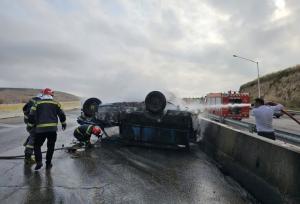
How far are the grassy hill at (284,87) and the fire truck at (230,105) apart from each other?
17674mm

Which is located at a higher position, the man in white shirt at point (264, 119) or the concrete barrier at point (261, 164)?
the man in white shirt at point (264, 119)

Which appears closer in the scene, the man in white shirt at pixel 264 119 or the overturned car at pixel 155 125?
the man in white shirt at pixel 264 119

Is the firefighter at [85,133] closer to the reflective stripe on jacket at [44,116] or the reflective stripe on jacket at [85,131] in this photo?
the reflective stripe on jacket at [85,131]

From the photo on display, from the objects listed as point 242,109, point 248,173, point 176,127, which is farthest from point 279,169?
point 242,109

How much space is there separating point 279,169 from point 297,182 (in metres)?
0.64

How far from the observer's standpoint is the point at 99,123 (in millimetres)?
13219

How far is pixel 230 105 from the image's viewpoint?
93.0 ft

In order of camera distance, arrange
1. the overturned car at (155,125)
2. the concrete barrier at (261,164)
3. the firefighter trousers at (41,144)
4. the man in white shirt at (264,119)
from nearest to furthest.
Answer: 1. the concrete barrier at (261,164)
2. the firefighter trousers at (41,144)
3. the man in white shirt at (264,119)
4. the overturned car at (155,125)

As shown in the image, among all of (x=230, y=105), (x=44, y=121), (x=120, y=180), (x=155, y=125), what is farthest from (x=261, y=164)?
(x=230, y=105)

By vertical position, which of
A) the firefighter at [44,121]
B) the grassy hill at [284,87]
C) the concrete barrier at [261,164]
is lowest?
the concrete barrier at [261,164]

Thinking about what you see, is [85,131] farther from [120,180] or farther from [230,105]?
[230,105]

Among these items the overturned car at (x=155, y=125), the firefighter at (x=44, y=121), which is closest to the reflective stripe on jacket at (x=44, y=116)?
the firefighter at (x=44, y=121)

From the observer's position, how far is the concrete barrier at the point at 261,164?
498cm

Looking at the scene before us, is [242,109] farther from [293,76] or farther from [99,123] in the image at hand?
[293,76]
